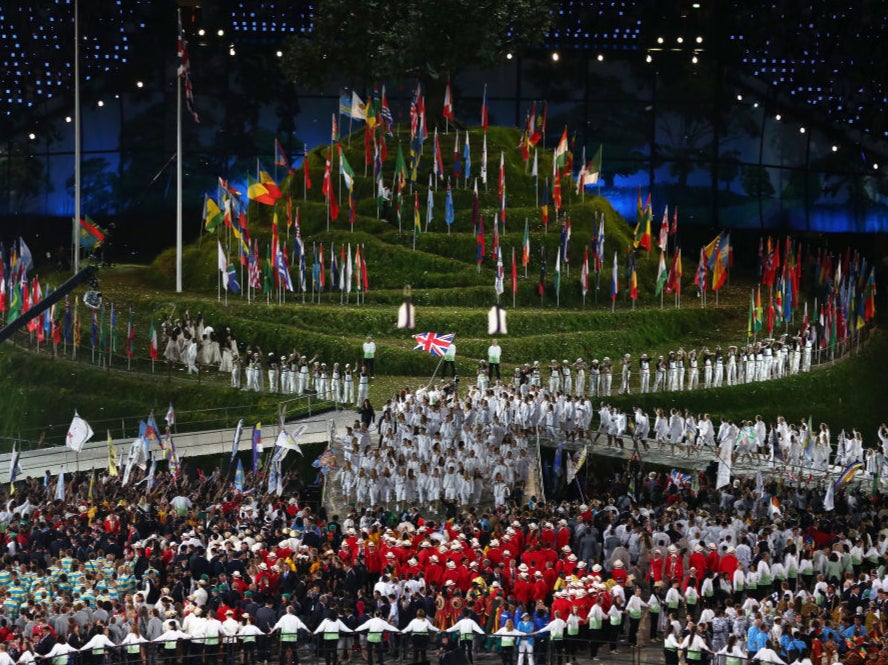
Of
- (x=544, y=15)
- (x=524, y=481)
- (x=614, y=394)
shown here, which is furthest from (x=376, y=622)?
(x=544, y=15)

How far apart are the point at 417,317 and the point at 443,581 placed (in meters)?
24.6

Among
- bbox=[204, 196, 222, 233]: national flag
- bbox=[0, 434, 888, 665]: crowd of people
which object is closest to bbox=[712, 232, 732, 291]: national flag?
bbox=[204, 196, 222, 233]: national flag

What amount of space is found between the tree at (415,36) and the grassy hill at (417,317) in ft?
11.8

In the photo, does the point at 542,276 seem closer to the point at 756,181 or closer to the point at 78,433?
the point at 756,181

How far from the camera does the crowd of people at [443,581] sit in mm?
28094

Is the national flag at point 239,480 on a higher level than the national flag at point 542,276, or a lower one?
lower

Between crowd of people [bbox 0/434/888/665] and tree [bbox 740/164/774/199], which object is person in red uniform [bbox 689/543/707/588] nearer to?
crowd of people [bbox 0/434/888/665]

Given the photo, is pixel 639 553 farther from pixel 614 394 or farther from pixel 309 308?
pixel 309 308

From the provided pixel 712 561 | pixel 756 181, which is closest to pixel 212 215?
pixel 756 181

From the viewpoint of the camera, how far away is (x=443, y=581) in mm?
31422

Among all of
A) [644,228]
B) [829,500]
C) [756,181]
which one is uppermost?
[756,181]

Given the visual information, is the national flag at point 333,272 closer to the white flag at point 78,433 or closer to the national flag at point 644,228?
the national flag at point 644,228

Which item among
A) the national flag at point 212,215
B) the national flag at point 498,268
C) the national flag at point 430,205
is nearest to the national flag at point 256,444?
the national flag at point 498,268

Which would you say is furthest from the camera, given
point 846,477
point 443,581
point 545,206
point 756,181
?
point 756,181
